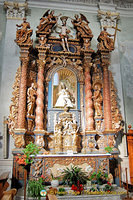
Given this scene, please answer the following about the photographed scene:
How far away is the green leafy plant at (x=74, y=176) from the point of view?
21.7 feet

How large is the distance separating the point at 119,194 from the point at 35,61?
6104mm

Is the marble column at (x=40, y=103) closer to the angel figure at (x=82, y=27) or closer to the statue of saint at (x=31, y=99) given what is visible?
the statue of saint at (x=31, y=99)

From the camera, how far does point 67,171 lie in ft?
22.6

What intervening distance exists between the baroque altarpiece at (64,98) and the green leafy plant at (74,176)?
0.46m

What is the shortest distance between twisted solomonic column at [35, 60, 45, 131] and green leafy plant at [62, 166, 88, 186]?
86.1 inches

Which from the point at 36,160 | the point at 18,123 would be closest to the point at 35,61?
the point at 18,123

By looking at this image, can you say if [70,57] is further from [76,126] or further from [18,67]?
[76,126]

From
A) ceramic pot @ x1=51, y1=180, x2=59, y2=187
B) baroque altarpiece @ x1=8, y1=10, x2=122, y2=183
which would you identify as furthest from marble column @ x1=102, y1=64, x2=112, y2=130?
ceramic pot @ x1=51, y1=180, x2=59, y2=187

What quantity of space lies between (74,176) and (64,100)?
328cm

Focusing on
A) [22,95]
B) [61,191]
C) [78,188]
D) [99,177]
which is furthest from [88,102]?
[61,191]

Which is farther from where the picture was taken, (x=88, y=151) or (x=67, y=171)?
(x=88, y=151)

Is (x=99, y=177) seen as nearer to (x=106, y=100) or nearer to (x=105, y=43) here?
(x=106, y=100)

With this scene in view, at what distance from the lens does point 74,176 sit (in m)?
6.71

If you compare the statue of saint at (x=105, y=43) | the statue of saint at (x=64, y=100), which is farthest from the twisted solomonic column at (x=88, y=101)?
the statue of saint at (x=105, y=43)
